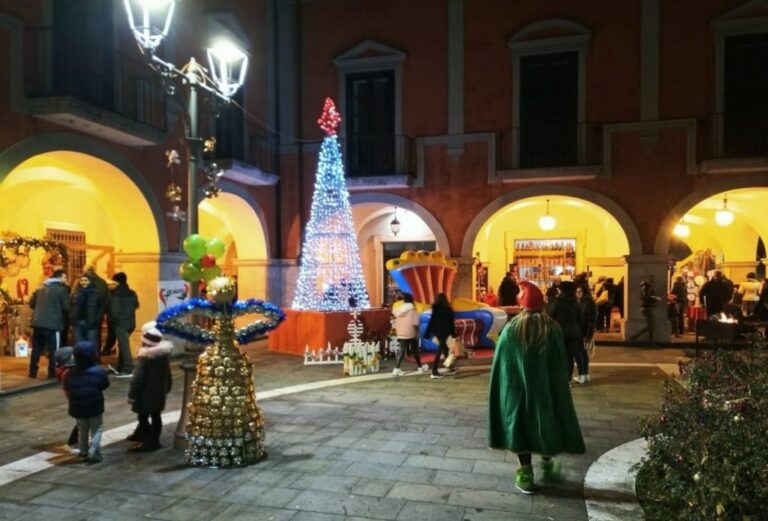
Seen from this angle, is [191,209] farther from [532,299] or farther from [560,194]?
[560,194]

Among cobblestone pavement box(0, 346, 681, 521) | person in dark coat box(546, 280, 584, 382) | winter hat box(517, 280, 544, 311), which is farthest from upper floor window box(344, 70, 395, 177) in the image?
winter hat box(517, 280, 544, 311)

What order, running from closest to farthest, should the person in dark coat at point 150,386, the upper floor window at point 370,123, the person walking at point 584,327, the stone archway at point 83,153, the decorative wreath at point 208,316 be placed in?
the decorative wreath at point 208,316 < the person in dark coat at point 150,386 < the stone archway at point 83,153 < the person walking at point 584,327 < the upper floor window at point 370,123

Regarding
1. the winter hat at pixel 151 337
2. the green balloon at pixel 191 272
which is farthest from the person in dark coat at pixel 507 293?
the winter hat at pixel 151 337

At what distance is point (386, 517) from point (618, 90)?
12.7 m

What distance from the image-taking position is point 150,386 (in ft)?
19.1

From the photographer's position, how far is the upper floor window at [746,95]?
43.0 feet

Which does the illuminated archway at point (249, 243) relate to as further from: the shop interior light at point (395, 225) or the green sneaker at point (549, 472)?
the green sneaker at point (549, 472)

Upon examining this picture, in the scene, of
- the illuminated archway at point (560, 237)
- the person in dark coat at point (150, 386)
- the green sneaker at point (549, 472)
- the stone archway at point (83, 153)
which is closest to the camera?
the green sneaker at point (549, 472)

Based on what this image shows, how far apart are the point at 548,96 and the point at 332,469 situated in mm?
11914

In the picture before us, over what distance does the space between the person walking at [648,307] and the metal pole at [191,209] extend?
1091 cm

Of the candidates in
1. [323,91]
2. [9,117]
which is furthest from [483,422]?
[323,91]

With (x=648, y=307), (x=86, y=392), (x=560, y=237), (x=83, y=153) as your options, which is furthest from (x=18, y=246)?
(x=560, y=237)

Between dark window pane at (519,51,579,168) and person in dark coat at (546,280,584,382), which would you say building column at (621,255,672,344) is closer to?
dark window pane at (519,51,579,168)

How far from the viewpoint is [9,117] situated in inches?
327
